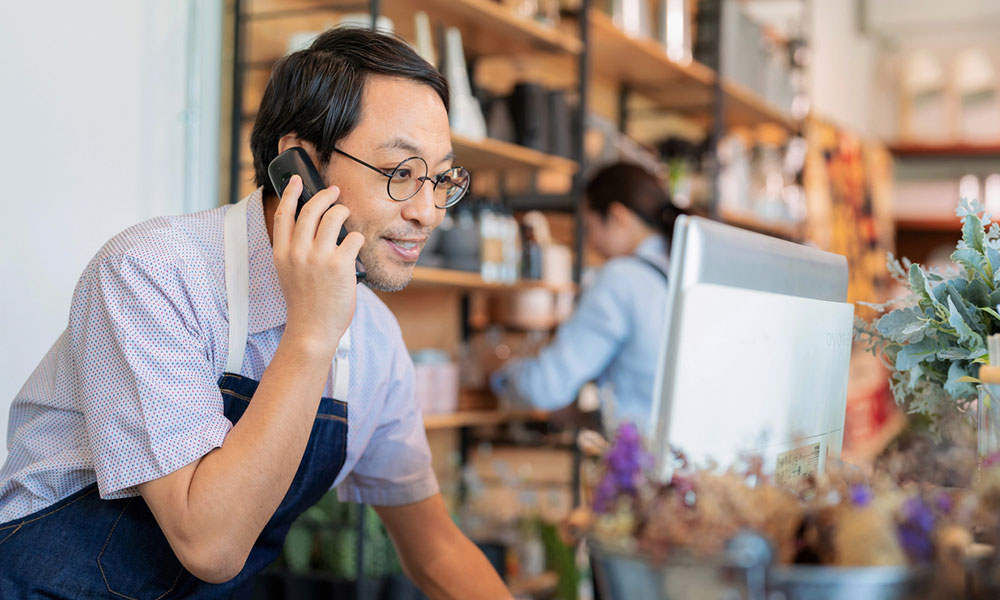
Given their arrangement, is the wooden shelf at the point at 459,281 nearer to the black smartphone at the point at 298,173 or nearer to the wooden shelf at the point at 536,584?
the wooden shelf at the point at 536,584

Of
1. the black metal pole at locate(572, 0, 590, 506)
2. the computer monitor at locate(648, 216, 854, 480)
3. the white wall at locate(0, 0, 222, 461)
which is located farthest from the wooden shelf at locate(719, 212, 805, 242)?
the computer monitor at locate(648, 216, 854, 480)

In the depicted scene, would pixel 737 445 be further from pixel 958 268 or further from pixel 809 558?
pixel 958 268

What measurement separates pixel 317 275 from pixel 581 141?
7.19 feet

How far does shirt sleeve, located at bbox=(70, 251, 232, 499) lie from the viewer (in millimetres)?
1097

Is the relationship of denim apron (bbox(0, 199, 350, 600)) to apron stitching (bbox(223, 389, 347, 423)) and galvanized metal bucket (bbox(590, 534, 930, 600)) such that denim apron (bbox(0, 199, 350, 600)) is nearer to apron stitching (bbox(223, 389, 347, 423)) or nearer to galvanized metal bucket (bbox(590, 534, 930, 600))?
apron stitching (bbox(223, 389, 347, 423))

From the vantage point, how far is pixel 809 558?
0.68m

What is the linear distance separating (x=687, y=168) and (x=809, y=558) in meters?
3.55

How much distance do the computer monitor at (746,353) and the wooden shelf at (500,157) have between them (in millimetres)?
1719

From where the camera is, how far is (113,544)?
120cm

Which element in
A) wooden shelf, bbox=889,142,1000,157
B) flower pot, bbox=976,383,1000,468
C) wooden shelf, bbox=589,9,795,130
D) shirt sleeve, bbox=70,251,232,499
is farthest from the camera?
wooden shelf, bbox=889,142,1000,157

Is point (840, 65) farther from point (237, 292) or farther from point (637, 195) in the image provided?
point (237, 292)

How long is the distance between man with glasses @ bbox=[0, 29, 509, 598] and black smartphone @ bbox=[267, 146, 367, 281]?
3cm

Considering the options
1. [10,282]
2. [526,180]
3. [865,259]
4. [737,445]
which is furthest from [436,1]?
[865,259]

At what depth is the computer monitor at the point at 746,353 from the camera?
79cm
